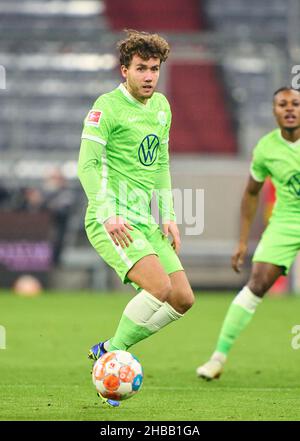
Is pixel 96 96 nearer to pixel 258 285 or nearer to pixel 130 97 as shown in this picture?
pixel 258 285

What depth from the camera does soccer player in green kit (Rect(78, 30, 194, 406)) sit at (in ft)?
20.3

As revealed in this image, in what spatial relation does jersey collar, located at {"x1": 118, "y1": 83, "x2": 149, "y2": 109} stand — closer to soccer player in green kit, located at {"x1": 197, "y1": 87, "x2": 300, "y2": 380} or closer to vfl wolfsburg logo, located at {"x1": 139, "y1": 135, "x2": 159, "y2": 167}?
vfl wolfsburg logo, located at {"x1": 139, "y1": 135, "x2": 159, "y2": 167}

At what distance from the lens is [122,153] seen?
6441mm

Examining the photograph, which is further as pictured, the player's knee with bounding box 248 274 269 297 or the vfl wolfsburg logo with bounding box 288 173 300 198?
the vfl wolfsburg logo with bounding box 288 173 300 198

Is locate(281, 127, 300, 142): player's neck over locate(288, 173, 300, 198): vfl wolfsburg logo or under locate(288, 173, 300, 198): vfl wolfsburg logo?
over

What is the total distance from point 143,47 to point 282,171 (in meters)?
2.27

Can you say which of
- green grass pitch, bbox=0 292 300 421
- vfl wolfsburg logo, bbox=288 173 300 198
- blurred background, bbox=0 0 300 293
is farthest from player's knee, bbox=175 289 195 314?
blurred background, bbox=0 0 300 293

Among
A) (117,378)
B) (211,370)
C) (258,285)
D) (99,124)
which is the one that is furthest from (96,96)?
(117,378)

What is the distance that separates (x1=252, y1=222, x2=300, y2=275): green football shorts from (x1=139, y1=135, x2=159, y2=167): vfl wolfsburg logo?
179 centimetres

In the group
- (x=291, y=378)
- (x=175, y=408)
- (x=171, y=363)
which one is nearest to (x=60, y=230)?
(x=171, y=363)

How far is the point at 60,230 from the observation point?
17094 mm
